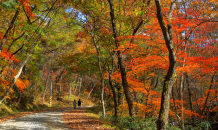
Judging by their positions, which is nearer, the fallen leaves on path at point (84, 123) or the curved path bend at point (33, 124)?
the curved path bend at point (33, 124)

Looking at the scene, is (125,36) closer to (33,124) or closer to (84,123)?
(84,123)

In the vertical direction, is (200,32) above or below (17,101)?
above

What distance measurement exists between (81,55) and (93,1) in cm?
595

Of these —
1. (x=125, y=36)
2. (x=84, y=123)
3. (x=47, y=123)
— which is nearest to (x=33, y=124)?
(x=47, y=123)

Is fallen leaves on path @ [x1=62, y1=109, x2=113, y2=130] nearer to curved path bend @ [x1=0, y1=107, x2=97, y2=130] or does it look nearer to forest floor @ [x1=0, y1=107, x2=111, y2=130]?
forest floor @ [x1=0, y1=107, x2=111, y2=130]

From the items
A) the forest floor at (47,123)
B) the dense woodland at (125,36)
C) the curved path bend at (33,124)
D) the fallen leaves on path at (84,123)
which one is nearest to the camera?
the curved path bend at (33,124)

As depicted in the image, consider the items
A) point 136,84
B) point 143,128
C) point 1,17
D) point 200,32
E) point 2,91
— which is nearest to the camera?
point 143,128

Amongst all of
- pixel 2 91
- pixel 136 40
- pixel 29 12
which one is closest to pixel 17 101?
pixel 2 91

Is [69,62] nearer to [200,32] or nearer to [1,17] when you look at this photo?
[1,17]

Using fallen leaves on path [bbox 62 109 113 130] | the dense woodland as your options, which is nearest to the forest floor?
fallen leaves on path [bbox 62 109 113 130]

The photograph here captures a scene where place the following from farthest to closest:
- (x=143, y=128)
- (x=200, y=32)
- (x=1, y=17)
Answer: (x=200, y=32) → (x=1, y=17) → (x=143, y=128)

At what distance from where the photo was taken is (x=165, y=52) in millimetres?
10945

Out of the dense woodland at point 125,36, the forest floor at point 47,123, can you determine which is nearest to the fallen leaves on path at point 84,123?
the forest floor at point 47,123

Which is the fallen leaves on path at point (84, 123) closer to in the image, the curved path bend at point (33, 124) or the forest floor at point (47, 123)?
the forest floor at point (47, 123)
